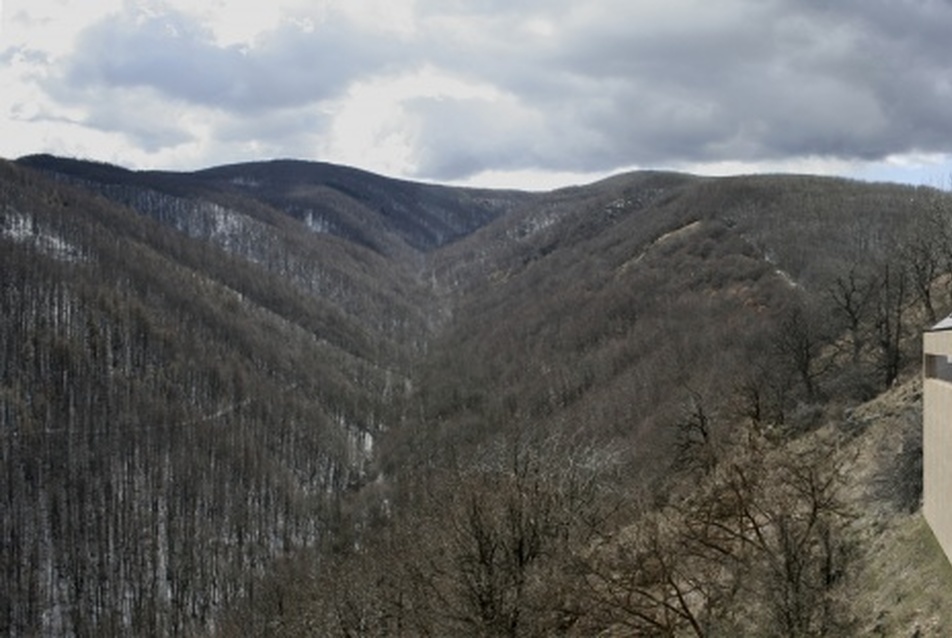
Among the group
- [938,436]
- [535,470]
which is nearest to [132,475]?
[535,470]

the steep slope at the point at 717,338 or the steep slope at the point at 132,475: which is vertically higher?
the steep slope at the point at 717,338

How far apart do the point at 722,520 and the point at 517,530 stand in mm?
8464

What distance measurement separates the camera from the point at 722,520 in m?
33.2

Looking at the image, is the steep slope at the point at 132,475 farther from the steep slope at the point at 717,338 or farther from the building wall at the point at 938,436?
the building wall at the point at 938,436

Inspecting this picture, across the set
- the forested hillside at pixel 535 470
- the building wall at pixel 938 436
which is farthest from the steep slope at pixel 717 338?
the building wall at pixel 938 436

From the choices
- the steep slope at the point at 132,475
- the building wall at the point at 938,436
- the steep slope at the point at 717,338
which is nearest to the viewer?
the building wall at the point at 938,436

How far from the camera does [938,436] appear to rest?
32625mm

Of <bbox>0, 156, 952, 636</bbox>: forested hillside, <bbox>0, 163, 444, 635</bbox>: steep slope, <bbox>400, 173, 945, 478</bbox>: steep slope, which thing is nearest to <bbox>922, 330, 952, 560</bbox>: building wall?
<bbox>0, 156, 952, 636</bbox>: forested hillside

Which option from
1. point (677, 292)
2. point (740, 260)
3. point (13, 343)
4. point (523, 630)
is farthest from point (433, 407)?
point (523, 630)

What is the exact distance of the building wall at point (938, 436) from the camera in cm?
3069

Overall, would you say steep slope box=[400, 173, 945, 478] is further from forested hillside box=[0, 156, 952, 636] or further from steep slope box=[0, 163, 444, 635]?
steep slope box=[0, 163, 444, 635]

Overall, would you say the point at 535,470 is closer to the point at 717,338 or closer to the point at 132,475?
the point at 717,338

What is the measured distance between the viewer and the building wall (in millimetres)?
30688

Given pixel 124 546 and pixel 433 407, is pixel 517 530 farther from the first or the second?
pixel 433 407
